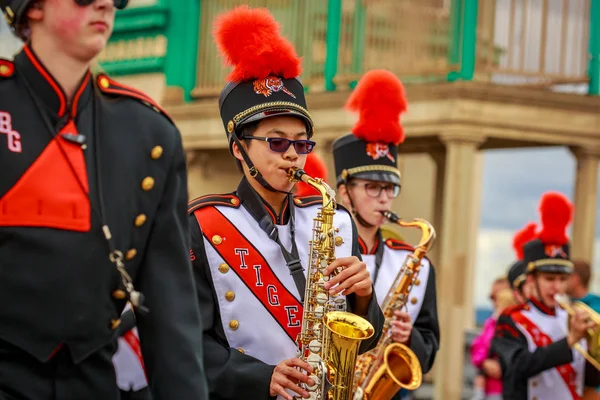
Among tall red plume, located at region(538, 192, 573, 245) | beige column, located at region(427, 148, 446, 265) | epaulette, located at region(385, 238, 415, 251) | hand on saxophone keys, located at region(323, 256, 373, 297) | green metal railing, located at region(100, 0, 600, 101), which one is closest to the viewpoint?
hand on saxophone keys, located at region(323, 256, 373, 297)

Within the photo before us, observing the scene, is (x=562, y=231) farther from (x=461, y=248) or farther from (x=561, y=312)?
(x=461, y=248)

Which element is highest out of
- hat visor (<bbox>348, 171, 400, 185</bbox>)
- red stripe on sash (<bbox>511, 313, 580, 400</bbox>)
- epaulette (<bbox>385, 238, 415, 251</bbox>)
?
hat visor (<bbox>348, 171, 400, 185</bbox>)

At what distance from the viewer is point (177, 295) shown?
8.80 ft

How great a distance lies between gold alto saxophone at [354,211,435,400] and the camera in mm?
5227

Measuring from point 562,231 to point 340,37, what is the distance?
384cm

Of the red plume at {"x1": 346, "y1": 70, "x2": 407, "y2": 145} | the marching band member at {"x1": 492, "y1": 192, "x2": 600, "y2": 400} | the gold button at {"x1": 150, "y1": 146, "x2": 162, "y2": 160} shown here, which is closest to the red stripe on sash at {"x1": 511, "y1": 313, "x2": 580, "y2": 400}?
the marching band member at {"x1": 492, "y1": 192, "x2": 600, "y2": 400}

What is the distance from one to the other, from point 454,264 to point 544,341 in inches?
94.0

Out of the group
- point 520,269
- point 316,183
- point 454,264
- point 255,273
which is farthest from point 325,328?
point 454,264

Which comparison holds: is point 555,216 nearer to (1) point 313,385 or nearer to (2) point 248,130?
(2) point 248,130

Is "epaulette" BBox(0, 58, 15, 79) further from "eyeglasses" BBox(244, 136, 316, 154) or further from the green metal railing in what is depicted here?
the green metal railing

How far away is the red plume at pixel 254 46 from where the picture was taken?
405 cm

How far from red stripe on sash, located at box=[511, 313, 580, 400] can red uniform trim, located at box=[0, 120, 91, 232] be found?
5.19 metres

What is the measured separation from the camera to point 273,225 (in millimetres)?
3996

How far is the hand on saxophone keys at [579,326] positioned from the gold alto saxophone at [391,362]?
1.59 m
